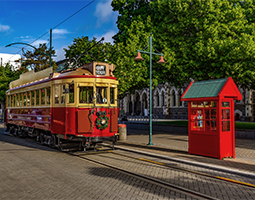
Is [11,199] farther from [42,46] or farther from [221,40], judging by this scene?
[42,46]

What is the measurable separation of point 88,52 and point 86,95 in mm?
14402

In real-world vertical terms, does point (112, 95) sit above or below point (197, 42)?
→ below

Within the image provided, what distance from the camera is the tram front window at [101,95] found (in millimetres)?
11500

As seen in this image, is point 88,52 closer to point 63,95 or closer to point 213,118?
point 63,95

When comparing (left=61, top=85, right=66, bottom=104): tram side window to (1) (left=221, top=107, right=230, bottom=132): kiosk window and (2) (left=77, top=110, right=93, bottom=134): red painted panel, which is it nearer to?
(2) (left=77, top=110, right=93, bottom=134): red painted panel

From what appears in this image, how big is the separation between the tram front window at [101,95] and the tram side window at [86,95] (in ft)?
0.97

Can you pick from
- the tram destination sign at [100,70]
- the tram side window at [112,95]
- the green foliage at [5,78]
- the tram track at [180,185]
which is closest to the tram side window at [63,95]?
the tram destination sign at [100,70]

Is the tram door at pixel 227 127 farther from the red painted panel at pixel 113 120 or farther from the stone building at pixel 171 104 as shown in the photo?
the stone building at pixel 171 104

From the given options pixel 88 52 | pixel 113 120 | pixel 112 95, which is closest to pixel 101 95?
pixel 112 95

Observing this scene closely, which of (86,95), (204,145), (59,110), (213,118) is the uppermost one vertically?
(86,95)

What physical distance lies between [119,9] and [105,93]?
43.6 feet

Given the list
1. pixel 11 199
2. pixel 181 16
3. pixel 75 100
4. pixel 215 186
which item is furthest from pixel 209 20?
pixel 11 199

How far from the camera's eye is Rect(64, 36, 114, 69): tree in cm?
2319

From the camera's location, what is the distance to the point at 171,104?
4388cm
